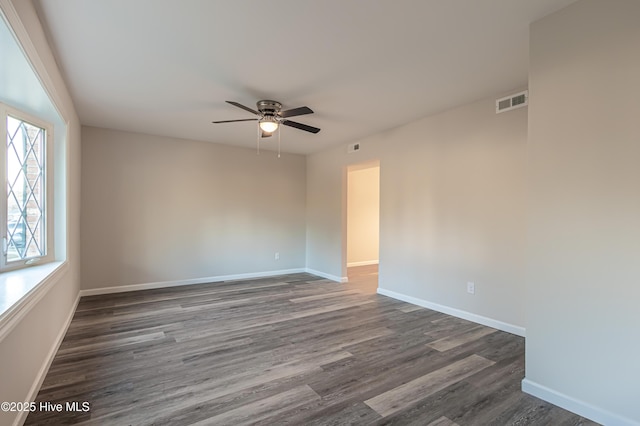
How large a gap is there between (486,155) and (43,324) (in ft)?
14.5

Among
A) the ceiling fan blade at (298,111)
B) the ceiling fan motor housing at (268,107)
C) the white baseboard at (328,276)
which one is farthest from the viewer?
the white baseboard at (328,276)

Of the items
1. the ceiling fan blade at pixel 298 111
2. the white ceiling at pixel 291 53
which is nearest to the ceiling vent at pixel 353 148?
the white ceiling at pixel 291 53

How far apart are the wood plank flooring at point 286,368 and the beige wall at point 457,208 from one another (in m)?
0.43

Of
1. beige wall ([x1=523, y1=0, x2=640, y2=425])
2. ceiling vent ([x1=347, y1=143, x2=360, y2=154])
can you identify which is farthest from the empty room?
ceiling vent ([x1=347, y1=143, x2=360, y2=154])

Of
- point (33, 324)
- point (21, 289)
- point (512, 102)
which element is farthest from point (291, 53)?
point (33, 324)

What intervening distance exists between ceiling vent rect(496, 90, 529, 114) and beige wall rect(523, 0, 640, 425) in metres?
1.14

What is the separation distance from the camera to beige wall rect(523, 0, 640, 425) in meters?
1.70

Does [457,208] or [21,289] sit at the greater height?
[457,208]

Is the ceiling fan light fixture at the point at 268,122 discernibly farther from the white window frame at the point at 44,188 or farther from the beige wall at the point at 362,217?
the beige wall at the point at 362,217

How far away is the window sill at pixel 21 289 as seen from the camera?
1514mm

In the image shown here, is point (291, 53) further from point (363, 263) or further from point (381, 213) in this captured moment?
point (363, 263)

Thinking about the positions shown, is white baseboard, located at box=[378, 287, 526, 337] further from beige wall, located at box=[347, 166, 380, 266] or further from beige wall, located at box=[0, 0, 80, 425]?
beige wall, located at box=[0, 0, 80, 425]

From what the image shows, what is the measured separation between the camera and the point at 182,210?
5.30 m

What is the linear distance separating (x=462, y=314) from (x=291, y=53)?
3.44 metres
